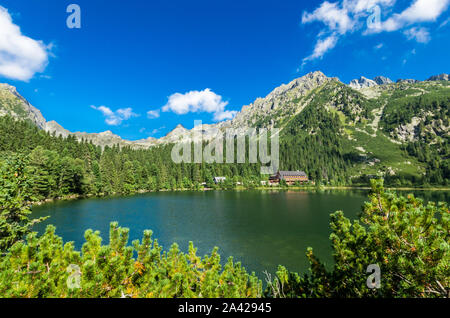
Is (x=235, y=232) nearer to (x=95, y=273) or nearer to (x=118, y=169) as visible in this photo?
(x=95, y=273)

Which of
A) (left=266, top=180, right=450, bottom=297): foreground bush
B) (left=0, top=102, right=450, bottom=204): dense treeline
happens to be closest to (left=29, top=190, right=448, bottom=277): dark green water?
(left=266, top=180, right=450, bottom=297): foreground bush

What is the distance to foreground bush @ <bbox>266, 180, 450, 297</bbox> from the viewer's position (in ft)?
18.4

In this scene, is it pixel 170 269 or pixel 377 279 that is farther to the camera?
pixel 170 269

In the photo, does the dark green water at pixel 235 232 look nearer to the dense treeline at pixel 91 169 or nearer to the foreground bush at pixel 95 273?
the dense treeline at pixel 91 169

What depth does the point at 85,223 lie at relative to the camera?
1586 inches

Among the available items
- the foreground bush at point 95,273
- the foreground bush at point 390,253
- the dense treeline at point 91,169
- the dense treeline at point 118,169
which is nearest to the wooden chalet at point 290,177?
the dense treeline at point 118,169

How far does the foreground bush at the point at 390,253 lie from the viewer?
5602 millimetres

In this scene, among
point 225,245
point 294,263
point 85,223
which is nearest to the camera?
point 294,263

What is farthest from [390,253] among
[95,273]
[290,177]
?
[290,177]

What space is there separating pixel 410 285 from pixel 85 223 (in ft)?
155

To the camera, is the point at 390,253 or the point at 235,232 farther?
the point at 235,232

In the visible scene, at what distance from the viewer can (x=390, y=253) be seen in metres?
6.71
